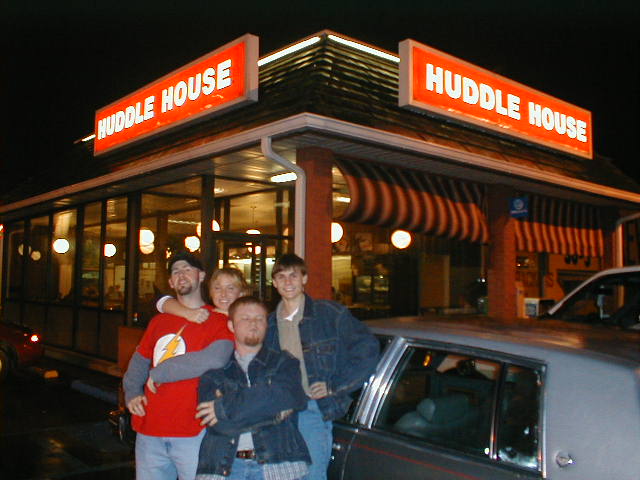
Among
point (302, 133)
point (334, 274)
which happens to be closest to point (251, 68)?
point (302, 133)

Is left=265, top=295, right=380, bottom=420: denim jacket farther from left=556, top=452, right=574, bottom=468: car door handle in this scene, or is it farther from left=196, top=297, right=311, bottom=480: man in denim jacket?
left=556, top=452, right=574, bottom=468: car door handle

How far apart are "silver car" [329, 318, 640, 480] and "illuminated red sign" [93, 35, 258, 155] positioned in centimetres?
506

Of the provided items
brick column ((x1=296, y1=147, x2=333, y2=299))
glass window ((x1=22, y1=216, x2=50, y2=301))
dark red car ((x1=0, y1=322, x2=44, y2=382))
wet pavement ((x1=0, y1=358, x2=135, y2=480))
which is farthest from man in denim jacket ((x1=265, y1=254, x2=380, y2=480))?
glass window ((x1=22, y1=216, x2=50, y2=301))

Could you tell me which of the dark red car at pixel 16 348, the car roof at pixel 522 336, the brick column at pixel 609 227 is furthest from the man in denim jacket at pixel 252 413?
the brick column at pixel 609 227

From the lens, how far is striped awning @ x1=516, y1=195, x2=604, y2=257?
35.4 ft

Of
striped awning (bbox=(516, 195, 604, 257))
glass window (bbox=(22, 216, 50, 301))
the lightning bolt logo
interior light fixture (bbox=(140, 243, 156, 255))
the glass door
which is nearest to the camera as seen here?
the lightning bolt logo

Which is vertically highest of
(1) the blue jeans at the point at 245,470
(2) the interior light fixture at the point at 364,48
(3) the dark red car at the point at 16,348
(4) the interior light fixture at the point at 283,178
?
(2) the interior light fixture at the point at 364,48

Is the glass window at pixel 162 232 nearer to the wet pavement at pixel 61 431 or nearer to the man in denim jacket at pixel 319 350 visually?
the wet pavement at pixel 61 431

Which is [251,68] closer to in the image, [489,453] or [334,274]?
[334,274]

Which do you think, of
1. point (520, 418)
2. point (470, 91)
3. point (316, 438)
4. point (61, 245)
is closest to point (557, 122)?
point (470, 91)

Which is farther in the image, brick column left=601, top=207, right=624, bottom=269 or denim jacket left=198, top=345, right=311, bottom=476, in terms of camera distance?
brick column left=601, top=207, right=624, bottom=269

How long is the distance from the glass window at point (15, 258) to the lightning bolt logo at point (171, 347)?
14.4 m

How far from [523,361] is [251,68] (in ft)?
19.7

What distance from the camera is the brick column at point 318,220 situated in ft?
24.9
